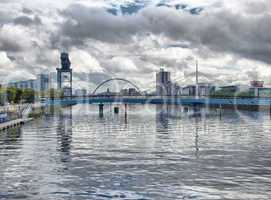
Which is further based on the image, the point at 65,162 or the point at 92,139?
the point at 92,139

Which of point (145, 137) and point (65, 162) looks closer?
point (65, 162)

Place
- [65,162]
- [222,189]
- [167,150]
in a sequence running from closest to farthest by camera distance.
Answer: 1. [222,189]
2. [65,162]
3. [167,150]

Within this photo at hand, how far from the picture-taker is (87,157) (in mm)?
54375

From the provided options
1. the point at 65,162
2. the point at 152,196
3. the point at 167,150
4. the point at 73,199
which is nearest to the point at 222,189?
the point at 152,196

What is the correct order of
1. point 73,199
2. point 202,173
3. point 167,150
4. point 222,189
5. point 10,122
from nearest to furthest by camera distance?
point 73,199 < point 222,189 < point 202,173 < point 167,150 < point 10,122

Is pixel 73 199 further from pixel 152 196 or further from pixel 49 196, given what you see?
pixel 152 196

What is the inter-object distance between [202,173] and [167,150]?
1826 cm

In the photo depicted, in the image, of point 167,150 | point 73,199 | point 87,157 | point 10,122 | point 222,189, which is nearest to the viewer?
point 73,199

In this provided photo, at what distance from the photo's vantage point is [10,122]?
108 meters

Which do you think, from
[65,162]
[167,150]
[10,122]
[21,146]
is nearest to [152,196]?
[65,162]

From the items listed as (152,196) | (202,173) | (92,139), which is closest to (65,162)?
(202,173)

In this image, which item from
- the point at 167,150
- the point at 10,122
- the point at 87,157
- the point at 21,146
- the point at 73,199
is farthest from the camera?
the point at 10,122

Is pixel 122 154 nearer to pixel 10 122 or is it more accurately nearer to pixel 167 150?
pixel 167 150

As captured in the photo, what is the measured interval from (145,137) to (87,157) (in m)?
27.4
